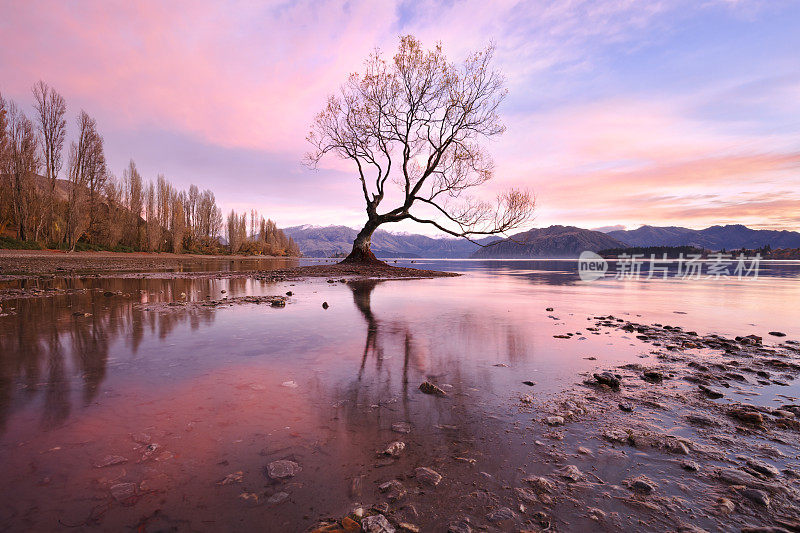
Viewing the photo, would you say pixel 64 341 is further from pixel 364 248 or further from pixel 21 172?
pixel 21 172

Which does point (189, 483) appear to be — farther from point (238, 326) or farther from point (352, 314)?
point (352, 314)

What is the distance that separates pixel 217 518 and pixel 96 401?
9.66 ft

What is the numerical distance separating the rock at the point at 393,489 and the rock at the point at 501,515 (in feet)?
2.09

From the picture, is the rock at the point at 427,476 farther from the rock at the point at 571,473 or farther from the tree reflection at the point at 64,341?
the tree reflection at the point at 64,341

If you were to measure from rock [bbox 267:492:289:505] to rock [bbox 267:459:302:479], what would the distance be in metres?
0.20

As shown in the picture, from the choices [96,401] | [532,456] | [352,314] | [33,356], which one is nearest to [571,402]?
[532,456]

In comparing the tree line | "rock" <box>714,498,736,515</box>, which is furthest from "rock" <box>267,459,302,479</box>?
the tree line

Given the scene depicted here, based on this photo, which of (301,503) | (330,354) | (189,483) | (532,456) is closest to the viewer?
(301,503)

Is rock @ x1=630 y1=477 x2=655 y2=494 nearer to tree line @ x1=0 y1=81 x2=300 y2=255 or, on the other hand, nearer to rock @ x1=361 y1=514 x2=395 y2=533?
rock @ x1=361 y1=514 x2=395 y2=533

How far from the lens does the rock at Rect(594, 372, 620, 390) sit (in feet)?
16.0

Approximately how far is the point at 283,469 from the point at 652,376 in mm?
5544

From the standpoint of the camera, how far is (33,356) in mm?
5402

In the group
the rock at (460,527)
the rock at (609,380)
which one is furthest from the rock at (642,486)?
the rock at (609,380)

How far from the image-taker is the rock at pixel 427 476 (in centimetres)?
266
